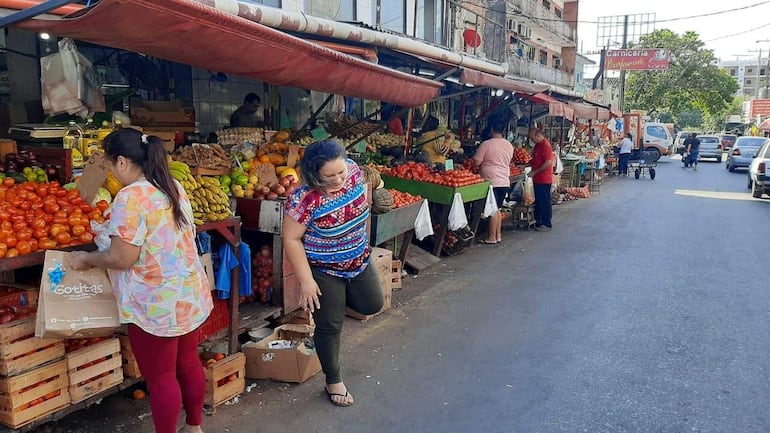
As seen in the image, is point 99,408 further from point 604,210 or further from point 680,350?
point 604,210

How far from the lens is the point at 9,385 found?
3061 millimetres

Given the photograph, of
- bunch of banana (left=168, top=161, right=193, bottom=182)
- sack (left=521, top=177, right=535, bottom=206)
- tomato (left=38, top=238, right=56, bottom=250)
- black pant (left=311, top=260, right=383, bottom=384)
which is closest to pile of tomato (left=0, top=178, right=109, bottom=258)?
tomato (left=38, top=238, right=56, bottom=250)

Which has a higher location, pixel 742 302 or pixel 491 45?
pixel 491 45

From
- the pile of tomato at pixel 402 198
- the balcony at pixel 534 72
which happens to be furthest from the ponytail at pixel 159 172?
the balcony at pixel 534 72

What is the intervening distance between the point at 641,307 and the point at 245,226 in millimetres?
4139

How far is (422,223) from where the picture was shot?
295 inches

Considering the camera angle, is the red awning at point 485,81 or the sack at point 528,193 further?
the sack at point 528,193

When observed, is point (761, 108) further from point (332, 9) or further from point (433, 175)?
point (433, 175)

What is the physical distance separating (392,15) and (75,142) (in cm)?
1075

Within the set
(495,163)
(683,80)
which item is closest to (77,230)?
(495,163)

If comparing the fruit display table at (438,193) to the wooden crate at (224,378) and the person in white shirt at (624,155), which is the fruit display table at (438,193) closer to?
the wooden crate at (224,378)

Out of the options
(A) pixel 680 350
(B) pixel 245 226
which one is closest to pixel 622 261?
(A) pixel 680 350

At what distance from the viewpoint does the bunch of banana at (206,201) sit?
4164 mm

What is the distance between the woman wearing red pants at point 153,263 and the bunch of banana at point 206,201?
3.68 feet
